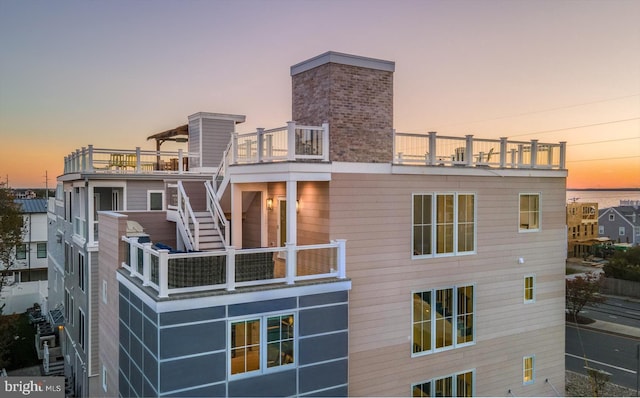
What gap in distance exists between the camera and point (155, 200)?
17.3 meters

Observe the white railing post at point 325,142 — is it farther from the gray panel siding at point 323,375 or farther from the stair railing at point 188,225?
the gray panel siding at point 323,375

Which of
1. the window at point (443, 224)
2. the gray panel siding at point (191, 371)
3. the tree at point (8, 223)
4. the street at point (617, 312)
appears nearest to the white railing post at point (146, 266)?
the gray panel siding at point (191, 371)

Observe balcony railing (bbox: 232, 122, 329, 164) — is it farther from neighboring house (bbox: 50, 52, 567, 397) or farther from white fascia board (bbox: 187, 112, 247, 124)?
white fascia board (bbox: 187, 112, 247, 124)

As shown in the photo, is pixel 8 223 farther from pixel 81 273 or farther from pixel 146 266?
pixel 146 266

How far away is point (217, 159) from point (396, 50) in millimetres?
9549

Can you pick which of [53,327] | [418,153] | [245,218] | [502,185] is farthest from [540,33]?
[53,327]

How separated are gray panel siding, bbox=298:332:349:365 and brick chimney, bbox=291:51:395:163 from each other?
4132 mm

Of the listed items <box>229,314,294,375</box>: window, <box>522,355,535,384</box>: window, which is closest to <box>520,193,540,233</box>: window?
<box>522,355,535,384</box>: window

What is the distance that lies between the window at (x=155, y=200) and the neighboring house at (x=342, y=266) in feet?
5.06

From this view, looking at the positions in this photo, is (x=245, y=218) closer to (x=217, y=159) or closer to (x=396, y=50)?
(x=217, y=159)

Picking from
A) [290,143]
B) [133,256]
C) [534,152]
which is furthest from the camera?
[534,152]

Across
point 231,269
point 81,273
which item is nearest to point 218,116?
point 81,273

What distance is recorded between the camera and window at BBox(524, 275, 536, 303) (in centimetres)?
1367

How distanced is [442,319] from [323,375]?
415cm
